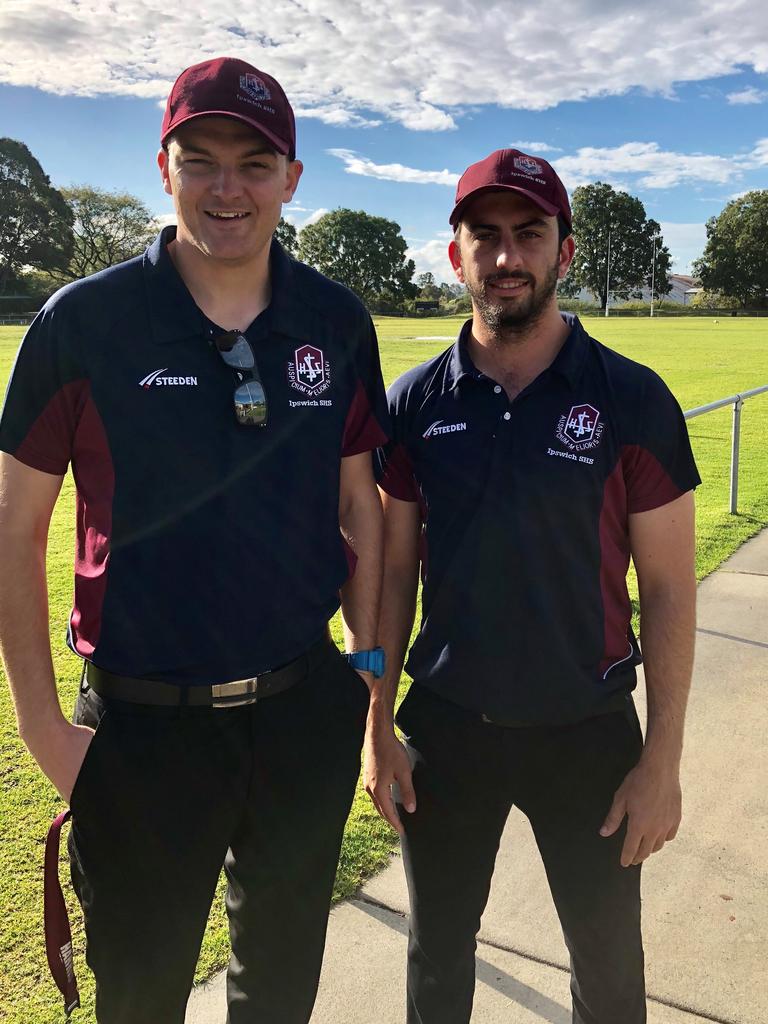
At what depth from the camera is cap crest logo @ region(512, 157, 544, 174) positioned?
6.86 feet

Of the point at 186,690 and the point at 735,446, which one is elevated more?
the point at 186,690

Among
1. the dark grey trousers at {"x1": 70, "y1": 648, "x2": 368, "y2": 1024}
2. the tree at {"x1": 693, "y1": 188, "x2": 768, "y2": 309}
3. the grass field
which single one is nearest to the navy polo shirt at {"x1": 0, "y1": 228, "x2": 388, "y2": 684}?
the dark grey trousers at {"x1": 70, "y1": 648, "x2": 368, "y2": 1024}

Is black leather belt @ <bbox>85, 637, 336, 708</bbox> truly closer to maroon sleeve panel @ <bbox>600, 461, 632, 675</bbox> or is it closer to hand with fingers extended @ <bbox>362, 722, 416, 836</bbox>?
hand with fingers extended @ <bbox>362, 722, 416, 836</bbox>

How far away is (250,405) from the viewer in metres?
1.83

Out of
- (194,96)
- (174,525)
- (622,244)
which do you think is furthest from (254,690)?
(622,244)

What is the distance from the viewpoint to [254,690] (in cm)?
187

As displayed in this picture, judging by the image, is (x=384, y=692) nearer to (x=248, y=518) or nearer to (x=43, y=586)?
(x=248, y=518)

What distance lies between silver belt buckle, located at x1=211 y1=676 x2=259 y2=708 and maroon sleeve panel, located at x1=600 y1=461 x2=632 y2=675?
83 cm

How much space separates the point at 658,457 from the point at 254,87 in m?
1.22

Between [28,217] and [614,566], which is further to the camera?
[28,217]

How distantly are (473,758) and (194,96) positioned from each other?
1614 mm

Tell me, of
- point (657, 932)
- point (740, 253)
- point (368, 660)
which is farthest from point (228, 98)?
point (740, 253)

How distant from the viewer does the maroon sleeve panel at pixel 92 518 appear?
1766 mm

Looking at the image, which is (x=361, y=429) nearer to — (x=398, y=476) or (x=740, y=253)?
(x=398, y=476)
